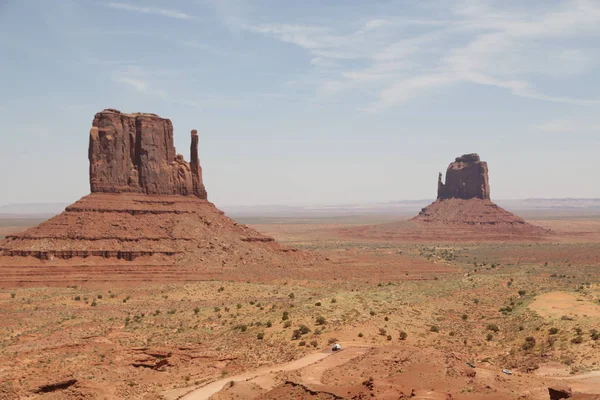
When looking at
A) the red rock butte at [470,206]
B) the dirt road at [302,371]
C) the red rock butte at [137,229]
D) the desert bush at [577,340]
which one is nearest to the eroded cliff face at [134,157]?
the red rock butte at [137,229]

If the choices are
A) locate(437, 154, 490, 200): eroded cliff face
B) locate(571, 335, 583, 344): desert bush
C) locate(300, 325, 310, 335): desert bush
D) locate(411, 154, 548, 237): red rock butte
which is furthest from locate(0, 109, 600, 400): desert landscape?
locate(437, 154, 490, 200): eroded cliff face

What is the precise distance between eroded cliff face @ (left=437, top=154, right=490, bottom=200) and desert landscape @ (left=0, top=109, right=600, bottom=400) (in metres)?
55.1

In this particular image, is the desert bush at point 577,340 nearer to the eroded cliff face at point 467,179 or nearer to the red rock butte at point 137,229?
the red rock butte at point 137,229

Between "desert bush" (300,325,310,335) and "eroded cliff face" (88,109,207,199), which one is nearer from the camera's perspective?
"desert bush" (300,325,310,335)

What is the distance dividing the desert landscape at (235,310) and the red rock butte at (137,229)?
0.65 feet

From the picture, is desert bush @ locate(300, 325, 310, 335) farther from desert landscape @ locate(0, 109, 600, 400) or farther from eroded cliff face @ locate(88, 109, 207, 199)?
eroded cliff face @ locate(88, 109, 207, 199)

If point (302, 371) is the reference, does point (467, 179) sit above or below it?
above

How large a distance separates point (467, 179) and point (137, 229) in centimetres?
11197

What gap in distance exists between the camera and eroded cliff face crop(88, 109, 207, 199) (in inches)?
2980

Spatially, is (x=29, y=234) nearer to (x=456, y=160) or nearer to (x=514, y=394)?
(x=514, y=394)

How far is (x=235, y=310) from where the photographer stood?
5003 cm

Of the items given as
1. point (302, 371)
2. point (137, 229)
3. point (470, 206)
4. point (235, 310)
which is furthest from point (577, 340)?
point (470, 206)

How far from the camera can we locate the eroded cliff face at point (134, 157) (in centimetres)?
7569

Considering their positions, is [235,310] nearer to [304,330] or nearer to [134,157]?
[304,330]
